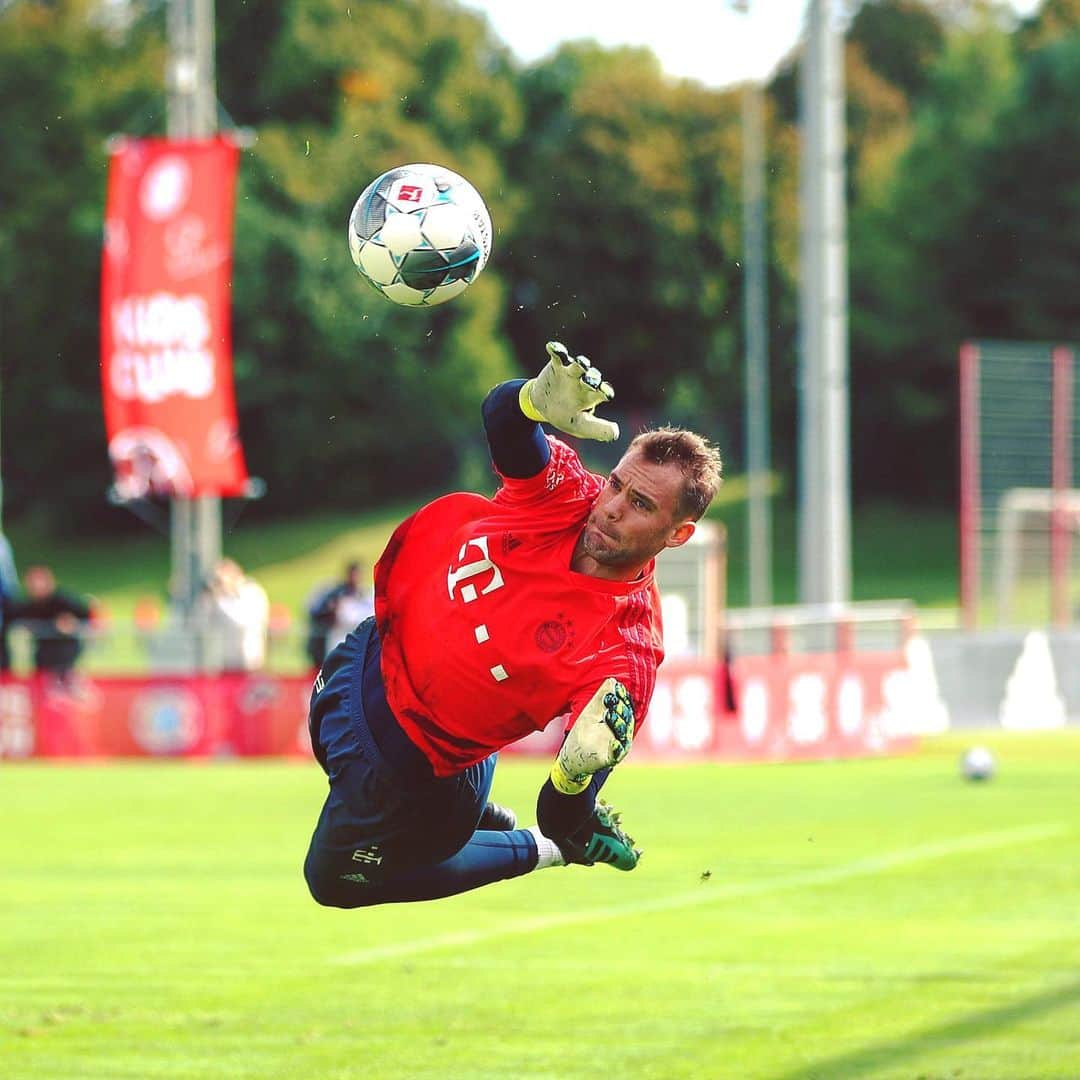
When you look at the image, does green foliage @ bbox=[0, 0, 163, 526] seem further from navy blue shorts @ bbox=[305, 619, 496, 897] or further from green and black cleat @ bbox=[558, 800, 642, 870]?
green and black cleat @ bbox=[558, 800, 642, 870]

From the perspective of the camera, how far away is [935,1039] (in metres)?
8.26

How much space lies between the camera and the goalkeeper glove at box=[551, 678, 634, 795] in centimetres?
638

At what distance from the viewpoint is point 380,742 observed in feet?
23.7

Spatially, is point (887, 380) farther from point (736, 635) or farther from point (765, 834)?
point (765, 834)

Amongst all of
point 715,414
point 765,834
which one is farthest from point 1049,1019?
point 715,414

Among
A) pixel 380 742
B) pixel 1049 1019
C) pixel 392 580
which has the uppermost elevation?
pixel 392 580

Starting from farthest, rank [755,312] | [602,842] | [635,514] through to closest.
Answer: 1. [755,312]
2. [602,842]
3. [635,514]

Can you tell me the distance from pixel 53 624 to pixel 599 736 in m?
17.7

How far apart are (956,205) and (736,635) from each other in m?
41.6

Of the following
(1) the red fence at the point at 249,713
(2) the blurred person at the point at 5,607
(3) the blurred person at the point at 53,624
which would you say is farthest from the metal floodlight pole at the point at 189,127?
(1) the red fence at the point at 249,713

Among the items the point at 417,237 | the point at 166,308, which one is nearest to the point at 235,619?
the point at 166,308

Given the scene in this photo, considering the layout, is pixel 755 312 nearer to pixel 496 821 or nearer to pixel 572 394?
pixel 496 821

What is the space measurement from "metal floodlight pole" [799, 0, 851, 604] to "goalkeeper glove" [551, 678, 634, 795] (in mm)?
15572

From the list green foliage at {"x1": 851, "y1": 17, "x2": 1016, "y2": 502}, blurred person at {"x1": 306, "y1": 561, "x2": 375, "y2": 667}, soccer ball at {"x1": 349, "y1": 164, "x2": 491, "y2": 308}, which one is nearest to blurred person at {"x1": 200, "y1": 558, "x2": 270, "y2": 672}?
blurred person at {"x1": 306, "y1": 561, "x2": 375, "y2": 667}
